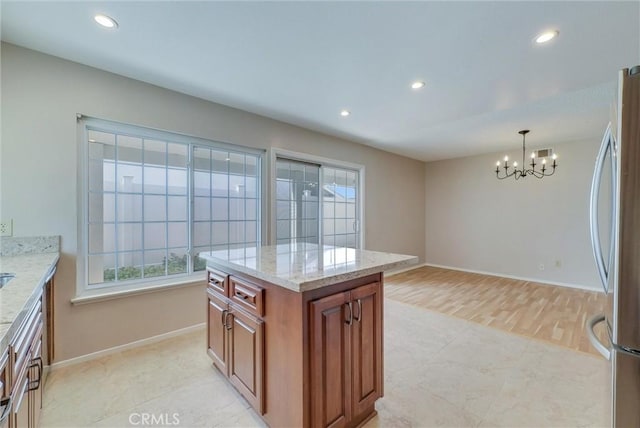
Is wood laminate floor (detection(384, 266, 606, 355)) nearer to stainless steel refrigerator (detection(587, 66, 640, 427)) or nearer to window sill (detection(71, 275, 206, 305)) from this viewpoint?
stainless steel refrigerator (detection(587, 66, 640, 427))

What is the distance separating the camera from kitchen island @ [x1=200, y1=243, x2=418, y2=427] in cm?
135

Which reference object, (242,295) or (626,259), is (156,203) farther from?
(626,259)

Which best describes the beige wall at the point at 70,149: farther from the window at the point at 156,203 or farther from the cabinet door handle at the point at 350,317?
the cabinet door handle at the point at 350,317

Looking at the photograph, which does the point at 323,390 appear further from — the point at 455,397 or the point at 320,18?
the point at 320,18

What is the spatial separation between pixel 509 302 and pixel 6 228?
552 centimetres

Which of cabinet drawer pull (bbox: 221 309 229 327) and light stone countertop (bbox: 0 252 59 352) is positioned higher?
light stone countertop (bbox: 0 252 59 352)

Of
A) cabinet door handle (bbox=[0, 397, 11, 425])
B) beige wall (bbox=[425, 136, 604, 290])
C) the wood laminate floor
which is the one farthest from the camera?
beige wall (bbox=[425, 136, 604, 290])

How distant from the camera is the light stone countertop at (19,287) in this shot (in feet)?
2.92

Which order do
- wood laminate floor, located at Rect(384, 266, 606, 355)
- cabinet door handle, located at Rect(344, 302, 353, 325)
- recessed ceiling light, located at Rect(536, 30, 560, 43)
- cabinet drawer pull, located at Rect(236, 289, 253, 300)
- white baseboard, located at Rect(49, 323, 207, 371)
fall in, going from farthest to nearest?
wood laminate floor, located at Rect(384, 266, 606, 355) < white baseboard, located at Rect(49, 323, 207, 371) < recessed ceiling light, located at Rect(536, 30, 560, 43) < cabinet drawer pull, located at Rect(236, 289, 253, 300) < cabinet door handle, located at Rect(344, 302, 353, 325)

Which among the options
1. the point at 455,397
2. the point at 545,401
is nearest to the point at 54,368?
the point at 455,397

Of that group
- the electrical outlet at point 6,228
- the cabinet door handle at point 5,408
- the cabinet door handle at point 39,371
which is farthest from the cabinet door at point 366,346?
the electrical outlet at point 6,228

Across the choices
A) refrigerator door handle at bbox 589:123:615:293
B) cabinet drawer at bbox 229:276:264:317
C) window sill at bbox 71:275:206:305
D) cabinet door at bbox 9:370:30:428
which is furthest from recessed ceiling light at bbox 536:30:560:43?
window sill at bbox 71:275:206:305

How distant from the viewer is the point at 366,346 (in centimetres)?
162

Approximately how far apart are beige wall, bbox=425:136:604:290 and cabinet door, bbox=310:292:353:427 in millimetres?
5216
